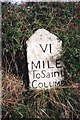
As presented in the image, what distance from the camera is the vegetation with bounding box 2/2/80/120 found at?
366cm

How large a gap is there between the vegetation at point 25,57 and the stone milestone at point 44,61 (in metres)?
0.07

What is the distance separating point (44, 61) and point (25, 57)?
0.74 feet

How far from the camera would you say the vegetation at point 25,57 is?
3.66 metres

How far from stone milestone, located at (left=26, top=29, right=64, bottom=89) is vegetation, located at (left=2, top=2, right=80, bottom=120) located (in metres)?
0.07

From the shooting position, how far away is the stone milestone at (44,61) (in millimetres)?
3672

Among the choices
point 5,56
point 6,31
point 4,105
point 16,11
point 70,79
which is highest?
point 16,11

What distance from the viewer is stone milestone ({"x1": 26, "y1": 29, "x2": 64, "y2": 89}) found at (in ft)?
12.0

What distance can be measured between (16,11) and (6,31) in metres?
0.27

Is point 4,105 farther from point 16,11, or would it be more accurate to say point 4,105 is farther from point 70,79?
point 16,11

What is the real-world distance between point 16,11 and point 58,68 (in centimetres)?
81

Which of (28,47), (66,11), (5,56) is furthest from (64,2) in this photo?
(5,56)

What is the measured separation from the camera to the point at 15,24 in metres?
3.79

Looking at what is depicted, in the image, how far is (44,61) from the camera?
3.68 meters

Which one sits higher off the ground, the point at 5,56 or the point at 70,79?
the point at 5,56
